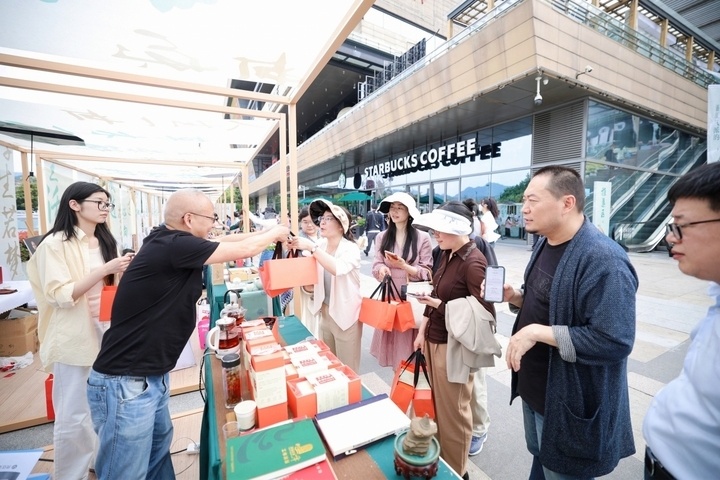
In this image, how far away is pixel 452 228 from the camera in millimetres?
2059

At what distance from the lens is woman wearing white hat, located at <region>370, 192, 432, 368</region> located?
293cm

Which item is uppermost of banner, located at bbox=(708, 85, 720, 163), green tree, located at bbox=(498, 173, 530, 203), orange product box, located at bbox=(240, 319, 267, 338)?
banner, located at bbox=(708, 85, 720, 163)

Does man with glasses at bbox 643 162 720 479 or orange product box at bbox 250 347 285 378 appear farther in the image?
orange product box at bbox 250 347 285 378

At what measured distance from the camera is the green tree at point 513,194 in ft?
36.9

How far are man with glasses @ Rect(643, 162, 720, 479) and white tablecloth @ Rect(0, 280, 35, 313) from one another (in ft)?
17.9

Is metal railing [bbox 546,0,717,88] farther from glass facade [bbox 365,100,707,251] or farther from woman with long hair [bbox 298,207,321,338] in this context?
woman with long hair [bbox 298,207,321,338]

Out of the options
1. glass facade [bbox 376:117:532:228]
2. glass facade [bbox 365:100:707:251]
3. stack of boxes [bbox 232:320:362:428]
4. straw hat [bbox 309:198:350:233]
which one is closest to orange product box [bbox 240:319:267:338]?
stack of boxes [bbox 232:320:362:428]

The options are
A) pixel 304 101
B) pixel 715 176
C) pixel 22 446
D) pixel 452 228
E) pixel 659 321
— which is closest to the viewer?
pixel 715 176

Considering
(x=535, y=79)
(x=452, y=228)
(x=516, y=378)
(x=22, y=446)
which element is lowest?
(x=22, y=446)

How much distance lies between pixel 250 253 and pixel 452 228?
1.32 meters

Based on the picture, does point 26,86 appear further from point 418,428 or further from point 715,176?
point 715,176

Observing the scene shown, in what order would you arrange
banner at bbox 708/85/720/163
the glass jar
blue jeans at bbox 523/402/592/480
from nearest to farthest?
the glass jar
blue jeans at bbox 523/402/592/480
banner at bbox 708/85/720/163

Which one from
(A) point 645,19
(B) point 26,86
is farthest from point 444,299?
(A) point 645,19

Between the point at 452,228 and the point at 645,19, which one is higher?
the point at 645,19
